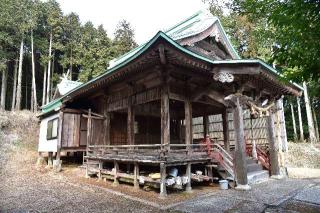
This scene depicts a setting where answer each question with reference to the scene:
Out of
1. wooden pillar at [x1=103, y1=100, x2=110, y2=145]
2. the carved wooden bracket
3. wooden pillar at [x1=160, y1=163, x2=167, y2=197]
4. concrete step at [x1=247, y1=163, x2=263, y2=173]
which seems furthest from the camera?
wooden pillar at [x1=103, y1=100, x2=110, y2=145]

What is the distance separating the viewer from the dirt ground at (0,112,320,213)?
6738mm

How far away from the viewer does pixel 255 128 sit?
1662cm

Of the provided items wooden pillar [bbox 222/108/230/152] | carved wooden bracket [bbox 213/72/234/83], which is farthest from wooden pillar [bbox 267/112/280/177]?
carved wooden bracket [bbox 213/72/234/83]

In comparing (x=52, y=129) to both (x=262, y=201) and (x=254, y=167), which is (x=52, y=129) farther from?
(x=262, y=201)

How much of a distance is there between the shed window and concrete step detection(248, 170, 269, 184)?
37.8ft

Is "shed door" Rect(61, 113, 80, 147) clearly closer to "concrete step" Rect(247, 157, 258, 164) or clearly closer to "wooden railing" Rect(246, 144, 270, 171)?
"concrete step" Rect(247, 157, 258, 164)

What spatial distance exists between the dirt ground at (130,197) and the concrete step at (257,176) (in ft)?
1.30

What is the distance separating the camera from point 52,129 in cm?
1622

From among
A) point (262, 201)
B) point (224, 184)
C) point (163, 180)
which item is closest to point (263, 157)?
point (224, 184)

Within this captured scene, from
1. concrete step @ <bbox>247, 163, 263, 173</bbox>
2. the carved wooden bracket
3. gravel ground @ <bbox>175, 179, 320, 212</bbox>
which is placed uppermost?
the carved wooden bracket

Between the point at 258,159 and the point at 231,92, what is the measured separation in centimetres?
460

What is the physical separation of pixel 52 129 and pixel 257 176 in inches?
504

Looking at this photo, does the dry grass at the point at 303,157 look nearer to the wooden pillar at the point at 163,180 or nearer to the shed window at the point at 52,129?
the wooden pillar at the point at 163,180

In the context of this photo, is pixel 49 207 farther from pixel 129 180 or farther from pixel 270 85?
pixel 270 85
